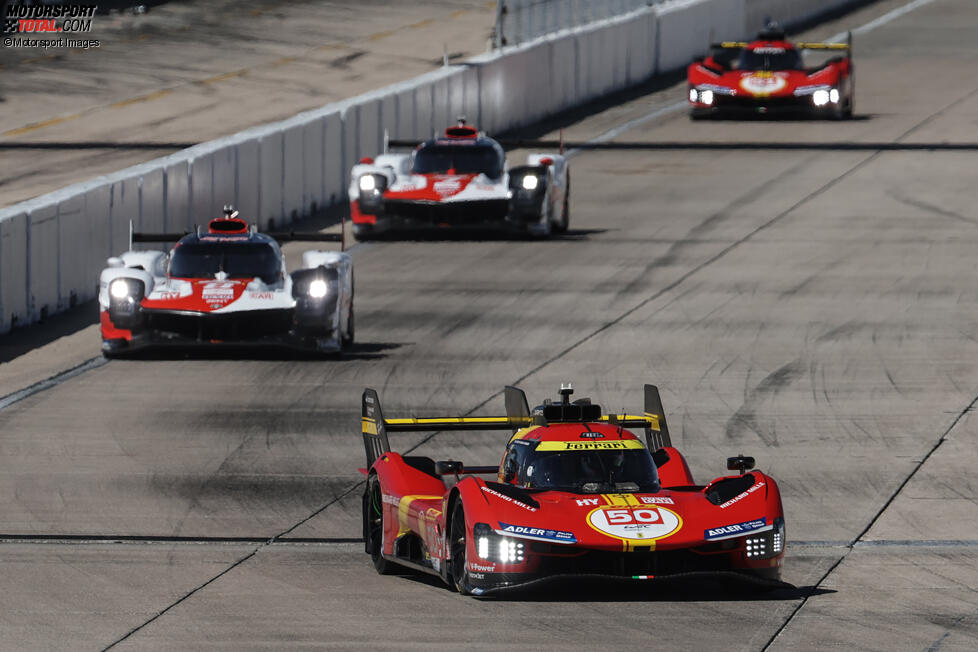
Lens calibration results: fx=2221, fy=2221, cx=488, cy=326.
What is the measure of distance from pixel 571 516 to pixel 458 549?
2.71 ft

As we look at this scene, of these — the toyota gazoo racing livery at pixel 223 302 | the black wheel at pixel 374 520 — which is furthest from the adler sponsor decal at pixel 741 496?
the toyota gazoo racing livery at pixel 223 302

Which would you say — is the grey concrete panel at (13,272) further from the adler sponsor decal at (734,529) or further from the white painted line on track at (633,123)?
the white painted line on track at (633,123)

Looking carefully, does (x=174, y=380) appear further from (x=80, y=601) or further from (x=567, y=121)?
(x=567, y=121)

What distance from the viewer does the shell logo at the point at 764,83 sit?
159ft

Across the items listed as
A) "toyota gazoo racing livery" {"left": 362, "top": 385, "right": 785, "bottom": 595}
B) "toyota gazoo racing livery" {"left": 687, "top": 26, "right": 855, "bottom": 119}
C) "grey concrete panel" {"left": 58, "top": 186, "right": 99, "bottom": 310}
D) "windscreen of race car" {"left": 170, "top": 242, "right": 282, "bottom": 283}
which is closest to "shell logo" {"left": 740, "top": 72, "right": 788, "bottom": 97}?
"toyota gazoo racing livery" {"left": 687, "top": 26, "right": 855, "bottom": 119}

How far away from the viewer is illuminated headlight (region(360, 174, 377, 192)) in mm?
34438

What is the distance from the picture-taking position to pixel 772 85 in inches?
1906

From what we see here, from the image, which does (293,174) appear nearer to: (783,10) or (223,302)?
(223,302)

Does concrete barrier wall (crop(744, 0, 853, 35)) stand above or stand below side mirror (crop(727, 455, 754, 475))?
above

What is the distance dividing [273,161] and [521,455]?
21830 mm

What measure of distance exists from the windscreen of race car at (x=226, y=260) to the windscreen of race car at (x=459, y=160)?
8946 millimetres

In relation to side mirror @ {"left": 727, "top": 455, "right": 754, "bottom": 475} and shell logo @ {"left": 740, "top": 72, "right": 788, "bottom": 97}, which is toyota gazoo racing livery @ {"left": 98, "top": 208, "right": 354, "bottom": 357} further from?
shell logo @ {"left": 740, "top": 72, "right": 788, "bottom": 97}

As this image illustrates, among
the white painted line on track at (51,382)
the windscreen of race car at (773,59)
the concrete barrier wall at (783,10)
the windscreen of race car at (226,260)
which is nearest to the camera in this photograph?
the white painted line on track at (51,382)

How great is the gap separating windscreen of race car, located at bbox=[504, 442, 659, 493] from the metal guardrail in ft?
114
